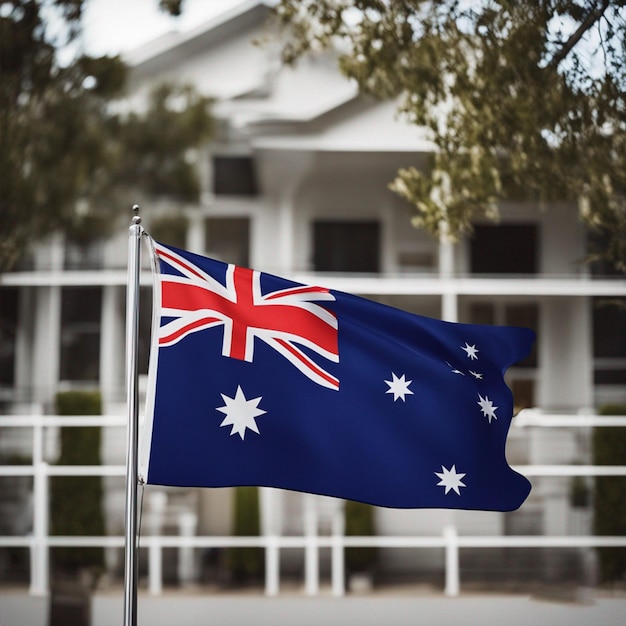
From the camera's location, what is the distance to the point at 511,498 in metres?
4.01

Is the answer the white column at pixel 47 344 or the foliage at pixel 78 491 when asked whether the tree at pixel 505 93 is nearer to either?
the foliage at pixel 78 491

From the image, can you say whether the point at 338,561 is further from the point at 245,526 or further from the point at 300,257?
the point at 300,257

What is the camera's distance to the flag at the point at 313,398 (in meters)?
3.64

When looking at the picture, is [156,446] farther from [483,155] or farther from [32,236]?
[32,236]

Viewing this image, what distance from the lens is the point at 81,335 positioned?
10.7 metres

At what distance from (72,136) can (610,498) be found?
683 cm

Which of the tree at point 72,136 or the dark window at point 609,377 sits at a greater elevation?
the tree at point 72,136

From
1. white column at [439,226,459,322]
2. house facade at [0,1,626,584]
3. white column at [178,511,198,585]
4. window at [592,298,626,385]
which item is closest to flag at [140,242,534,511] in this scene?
white column at [439,226,459,322]

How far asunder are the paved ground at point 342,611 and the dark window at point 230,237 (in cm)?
411

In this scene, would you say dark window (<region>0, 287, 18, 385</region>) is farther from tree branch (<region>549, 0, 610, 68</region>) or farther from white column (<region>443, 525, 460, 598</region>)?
tree branch (<region>549, 0, 610, 68</region>)

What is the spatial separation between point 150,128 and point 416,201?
16.9 ft

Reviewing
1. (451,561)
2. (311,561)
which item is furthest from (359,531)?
(451,561)

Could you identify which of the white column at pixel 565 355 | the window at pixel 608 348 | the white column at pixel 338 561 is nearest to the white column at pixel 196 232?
the white column at pixel 338 561

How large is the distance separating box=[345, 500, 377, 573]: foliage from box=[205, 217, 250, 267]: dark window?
330 cm
